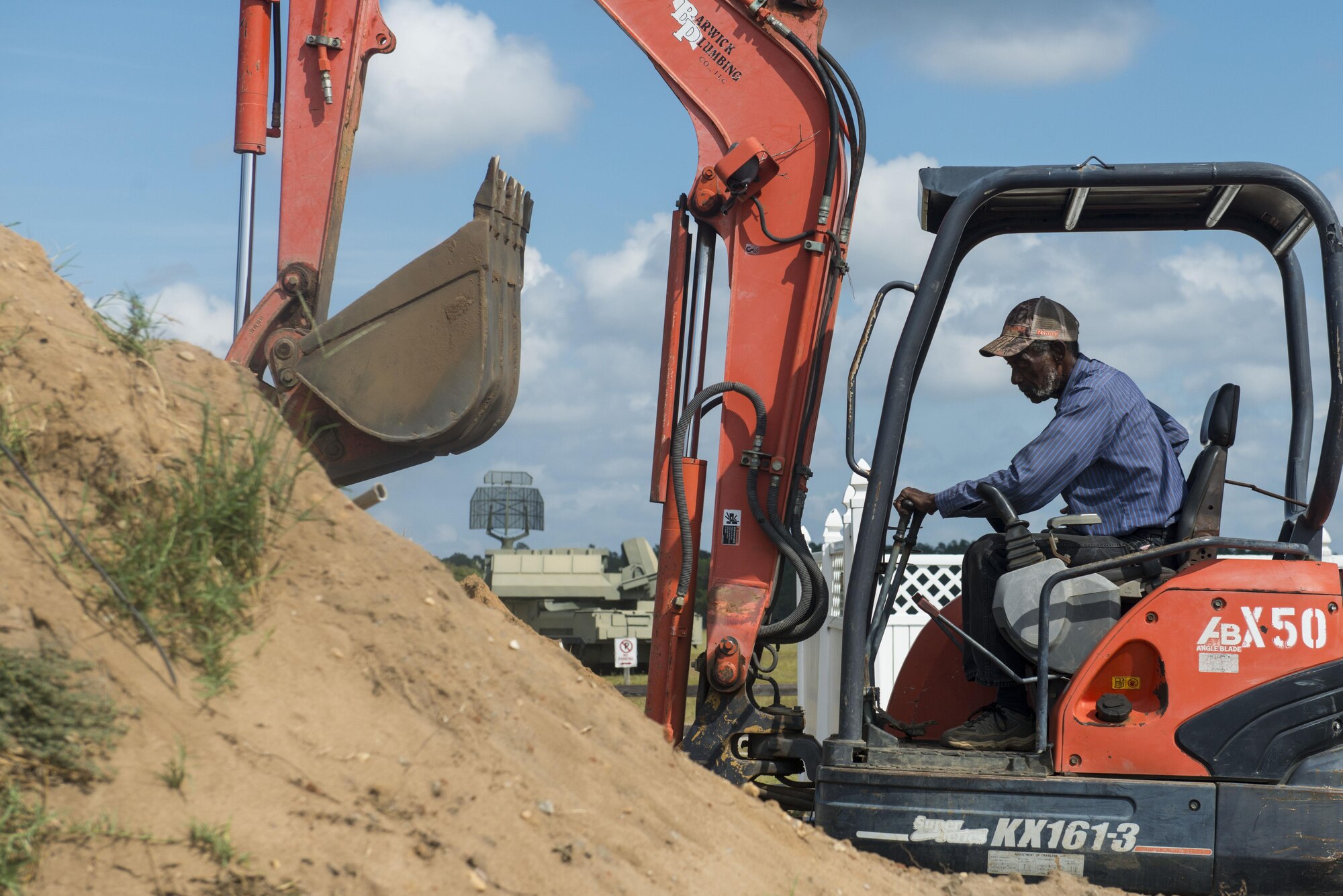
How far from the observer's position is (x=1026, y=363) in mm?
4711

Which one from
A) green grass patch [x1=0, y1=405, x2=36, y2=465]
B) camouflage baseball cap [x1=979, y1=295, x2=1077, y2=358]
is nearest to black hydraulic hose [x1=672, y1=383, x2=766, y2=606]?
camouflage baseball cap [x1=979, y1=295, x2=1077, y2=358]

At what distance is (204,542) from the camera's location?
3.13 m

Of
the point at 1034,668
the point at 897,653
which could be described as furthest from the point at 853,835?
the point at 897,653

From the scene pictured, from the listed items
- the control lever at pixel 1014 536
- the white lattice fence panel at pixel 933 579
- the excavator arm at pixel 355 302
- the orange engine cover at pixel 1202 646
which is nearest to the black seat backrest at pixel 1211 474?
the orange engine cover at pixel 1202 646

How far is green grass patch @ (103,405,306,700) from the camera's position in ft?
9.95

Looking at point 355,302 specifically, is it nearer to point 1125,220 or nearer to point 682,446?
point 682,446

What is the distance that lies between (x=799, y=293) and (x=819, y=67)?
3.01ft

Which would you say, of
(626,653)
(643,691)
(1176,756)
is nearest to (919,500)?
(1176,756)

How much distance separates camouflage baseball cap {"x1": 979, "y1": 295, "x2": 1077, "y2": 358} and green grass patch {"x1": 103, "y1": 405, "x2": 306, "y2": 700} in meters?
2.61

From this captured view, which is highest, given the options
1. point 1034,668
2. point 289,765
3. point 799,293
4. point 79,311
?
point 799,293

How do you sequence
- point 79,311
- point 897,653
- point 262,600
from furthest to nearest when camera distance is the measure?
point 897,653
point 79,311
point 262,600

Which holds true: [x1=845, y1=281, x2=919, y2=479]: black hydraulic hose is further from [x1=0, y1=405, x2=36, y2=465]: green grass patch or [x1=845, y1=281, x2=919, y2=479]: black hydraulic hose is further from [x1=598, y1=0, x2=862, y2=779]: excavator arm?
[x1=0, y1=405, x2=36, y2=465]: green grass patch

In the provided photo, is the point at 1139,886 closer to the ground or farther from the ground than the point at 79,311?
closer to the ground

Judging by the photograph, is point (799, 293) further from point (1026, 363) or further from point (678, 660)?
point (678, 660)
